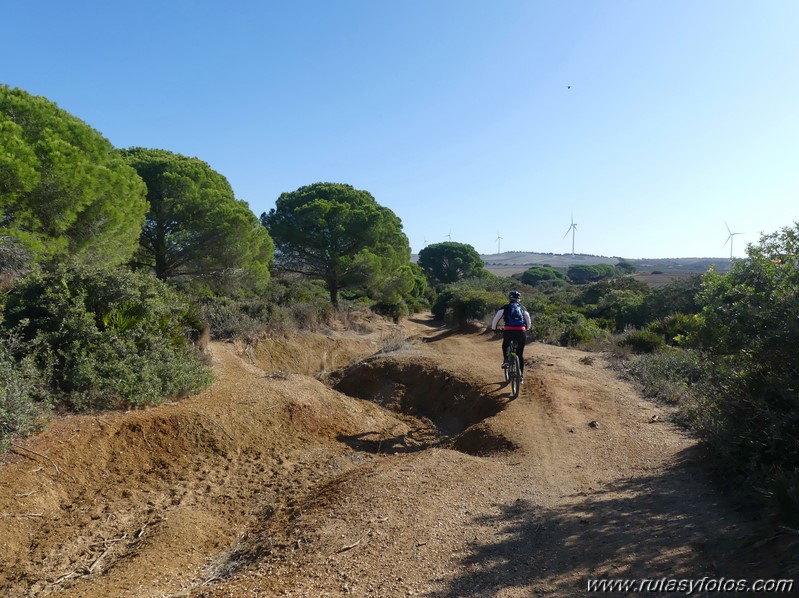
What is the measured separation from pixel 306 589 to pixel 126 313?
5817 mm

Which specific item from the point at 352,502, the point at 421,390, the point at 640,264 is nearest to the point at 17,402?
the point at 352,502

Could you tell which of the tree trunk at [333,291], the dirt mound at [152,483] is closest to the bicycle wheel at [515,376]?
the dirt mound at [152,483]

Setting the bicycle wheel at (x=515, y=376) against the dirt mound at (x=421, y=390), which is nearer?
the bicycle wheel at (x=515, y=376)

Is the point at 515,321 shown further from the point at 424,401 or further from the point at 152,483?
the point at 152,483

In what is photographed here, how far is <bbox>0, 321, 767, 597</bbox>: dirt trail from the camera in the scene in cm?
370

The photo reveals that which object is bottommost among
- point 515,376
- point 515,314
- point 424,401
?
point 424,401

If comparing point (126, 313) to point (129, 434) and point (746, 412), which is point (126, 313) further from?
point (746, 412)

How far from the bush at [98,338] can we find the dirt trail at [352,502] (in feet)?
1.32

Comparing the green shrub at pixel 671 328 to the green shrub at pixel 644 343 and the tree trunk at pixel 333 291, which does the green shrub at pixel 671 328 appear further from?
the tree trunk at pixel 333 291

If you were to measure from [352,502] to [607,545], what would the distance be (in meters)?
2.41

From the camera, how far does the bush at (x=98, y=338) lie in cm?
661

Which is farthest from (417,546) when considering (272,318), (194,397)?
(272,318)

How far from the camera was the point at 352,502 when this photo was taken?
5.00 metres

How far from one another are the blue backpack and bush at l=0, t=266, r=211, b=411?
550 centimetres
